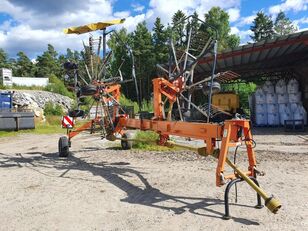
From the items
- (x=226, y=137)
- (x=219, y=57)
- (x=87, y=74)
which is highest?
(x=219, y=57)

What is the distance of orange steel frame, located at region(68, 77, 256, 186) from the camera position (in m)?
5.36

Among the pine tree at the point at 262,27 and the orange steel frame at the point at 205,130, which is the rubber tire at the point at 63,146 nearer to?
the orange steel frame at the point at 205,130

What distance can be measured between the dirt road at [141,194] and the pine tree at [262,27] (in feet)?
230

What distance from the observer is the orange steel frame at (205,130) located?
5363mm

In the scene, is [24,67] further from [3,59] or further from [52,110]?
[52,110]

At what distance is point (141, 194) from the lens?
252 inches

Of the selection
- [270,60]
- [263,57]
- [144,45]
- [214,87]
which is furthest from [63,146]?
[144,45]

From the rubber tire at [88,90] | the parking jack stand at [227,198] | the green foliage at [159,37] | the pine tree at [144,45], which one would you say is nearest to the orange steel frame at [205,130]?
the parking jack stand at [227,198]

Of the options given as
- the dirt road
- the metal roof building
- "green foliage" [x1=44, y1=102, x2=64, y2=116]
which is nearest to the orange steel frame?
the dirt road

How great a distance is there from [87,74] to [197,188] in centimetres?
496

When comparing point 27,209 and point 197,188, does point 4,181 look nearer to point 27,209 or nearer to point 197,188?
point 27,209

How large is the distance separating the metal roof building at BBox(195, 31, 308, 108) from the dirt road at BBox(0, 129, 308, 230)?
803cm

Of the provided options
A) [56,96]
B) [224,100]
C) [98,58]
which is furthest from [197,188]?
[56,96]

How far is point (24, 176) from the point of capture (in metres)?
8.20
